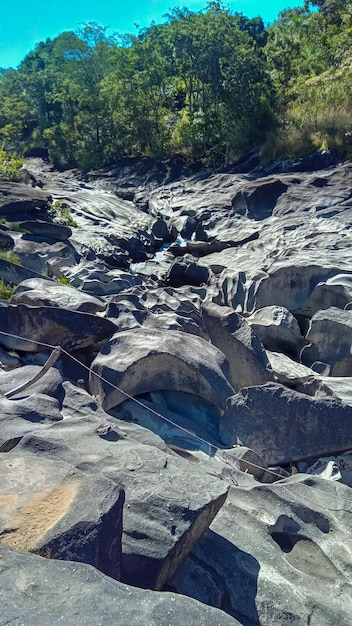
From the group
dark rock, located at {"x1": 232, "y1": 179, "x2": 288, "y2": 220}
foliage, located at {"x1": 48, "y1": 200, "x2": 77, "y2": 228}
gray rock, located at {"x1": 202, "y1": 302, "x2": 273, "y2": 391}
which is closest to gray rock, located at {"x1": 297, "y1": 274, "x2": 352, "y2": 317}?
gray rock, located at {"x1": 202, "y1": 302, "x2": 273, "y2": 391}

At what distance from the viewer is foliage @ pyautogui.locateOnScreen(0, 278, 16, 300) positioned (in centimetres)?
1000

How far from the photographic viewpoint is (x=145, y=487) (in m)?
4.28

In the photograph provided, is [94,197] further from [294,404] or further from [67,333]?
[294,404]

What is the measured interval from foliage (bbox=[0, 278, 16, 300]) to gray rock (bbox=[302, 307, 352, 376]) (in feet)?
16.3

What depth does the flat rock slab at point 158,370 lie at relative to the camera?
6.75m

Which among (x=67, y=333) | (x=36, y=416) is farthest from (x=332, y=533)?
(x=67, y=333)

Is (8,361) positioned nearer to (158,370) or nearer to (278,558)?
(158,370)

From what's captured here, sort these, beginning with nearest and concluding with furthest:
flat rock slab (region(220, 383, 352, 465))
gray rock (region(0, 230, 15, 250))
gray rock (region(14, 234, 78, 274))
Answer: flat rock slab (region(220, 383, 352, 465)), gray rock (region(14, 234, 78, 274)), gray rock (region(0, 230, 15, 250))

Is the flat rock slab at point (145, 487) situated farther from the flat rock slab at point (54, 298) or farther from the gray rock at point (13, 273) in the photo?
the gray rock at point (13, 273)

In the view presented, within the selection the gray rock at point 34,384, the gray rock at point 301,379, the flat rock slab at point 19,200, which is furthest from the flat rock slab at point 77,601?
the flat rock slab at point 19,200

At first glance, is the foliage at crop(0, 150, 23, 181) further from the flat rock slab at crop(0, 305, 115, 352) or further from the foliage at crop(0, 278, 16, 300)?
the flat rock slab at crop(0, 305, 115, 352)

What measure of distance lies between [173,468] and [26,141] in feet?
131

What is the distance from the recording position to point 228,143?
24.8 meters

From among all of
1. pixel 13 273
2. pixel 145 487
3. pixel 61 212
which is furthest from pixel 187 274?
pixel 145 487
